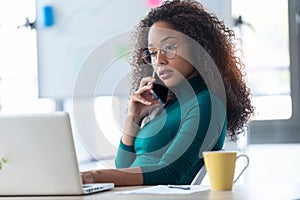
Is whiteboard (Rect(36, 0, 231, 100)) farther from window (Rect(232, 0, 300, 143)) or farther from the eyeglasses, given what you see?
the eyeglasses

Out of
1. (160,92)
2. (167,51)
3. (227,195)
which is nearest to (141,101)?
(160,92)

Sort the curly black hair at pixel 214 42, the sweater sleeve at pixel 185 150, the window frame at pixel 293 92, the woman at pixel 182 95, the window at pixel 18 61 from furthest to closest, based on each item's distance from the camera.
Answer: the window at pixel 18 61
the window frame at pixel 293 92
the curly black hair at pixel 214 42
the woman at pixel 182 95
the sweater sleeve at pixel 185 150

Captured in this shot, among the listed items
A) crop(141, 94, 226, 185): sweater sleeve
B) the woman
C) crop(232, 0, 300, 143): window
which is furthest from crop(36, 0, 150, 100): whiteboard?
crop(141, 94, 226, 185): sweater sleeve

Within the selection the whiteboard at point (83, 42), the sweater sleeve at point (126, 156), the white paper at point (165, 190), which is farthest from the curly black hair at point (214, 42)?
the whiteboard at point (83, 42)

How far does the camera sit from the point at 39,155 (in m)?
1.60

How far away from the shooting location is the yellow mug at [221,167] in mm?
1665

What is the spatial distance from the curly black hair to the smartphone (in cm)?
17

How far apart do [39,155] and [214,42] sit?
107cm

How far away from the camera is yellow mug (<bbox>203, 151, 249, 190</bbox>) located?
167 centimetres

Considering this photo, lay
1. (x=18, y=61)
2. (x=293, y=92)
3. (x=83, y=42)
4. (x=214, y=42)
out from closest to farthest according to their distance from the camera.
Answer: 1. (x=214, y=42)
2. (x=293, y=92)
3. (x=83, y=42)
4. (x=18, y=61)

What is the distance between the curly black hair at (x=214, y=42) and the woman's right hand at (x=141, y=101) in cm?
22

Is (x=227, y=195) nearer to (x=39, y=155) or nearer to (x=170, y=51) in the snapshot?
(x=39, y=155)

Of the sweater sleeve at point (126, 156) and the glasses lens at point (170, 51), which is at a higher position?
the glasses lens at point (170, 51)

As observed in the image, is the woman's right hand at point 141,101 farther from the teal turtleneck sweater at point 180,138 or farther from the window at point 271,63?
the window at point 271,63
